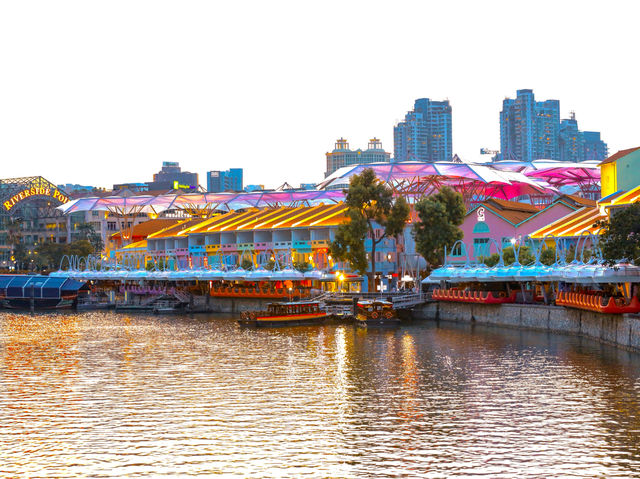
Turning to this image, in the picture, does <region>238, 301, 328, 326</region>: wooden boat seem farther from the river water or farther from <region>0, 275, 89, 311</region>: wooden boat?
<region>0, 275, 89, 311</region>: wooden boat

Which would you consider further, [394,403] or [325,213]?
[325,213]

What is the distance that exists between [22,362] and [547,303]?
46451mm

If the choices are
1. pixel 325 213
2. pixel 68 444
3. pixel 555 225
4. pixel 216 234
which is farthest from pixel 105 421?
pixel 216 234

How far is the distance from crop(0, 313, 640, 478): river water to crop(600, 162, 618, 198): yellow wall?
33059mm

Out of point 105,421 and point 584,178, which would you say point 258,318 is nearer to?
point 105,421

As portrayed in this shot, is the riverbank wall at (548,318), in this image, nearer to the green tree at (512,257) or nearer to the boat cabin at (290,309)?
the green tree at (512,257)

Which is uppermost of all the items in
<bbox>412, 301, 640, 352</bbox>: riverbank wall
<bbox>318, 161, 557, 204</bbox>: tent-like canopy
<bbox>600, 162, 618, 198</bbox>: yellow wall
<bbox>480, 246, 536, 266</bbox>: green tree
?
<bbox>318, 161, 557, 204</bbox>: tent-like canopy

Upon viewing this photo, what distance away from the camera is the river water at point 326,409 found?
36.7m

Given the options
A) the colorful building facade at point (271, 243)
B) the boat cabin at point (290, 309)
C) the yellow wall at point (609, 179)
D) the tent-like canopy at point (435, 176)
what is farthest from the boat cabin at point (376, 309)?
the tent-like canopy at point (435, 176)

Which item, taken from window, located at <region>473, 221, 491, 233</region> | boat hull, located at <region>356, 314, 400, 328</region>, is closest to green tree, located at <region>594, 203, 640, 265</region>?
boat hull, located at <region>356, 314, 400, 328</region>

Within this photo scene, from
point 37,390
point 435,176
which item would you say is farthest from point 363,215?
point 37,390

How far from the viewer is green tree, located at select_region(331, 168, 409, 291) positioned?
10994cm

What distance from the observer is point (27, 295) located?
144 m

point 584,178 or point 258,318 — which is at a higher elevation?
point 584,178
